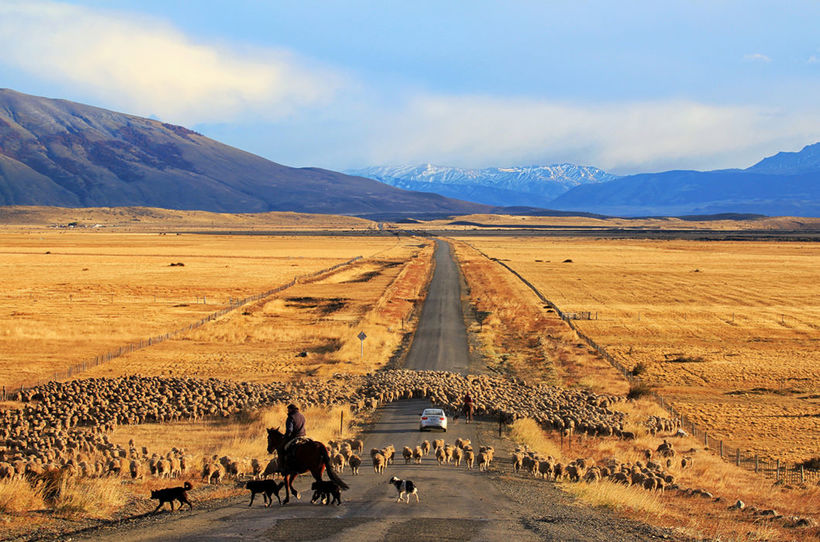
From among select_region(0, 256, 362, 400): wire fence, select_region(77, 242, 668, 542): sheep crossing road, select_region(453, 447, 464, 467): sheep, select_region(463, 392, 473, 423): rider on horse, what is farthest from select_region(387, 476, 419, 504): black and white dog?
select_region(0, 256, 362, 400): wire fence

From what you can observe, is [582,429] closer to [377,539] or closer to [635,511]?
[635,511]

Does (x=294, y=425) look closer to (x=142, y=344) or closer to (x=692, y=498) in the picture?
(x=692, y=498)

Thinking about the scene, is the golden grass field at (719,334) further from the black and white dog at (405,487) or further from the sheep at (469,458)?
the black and white dog at (405,487)

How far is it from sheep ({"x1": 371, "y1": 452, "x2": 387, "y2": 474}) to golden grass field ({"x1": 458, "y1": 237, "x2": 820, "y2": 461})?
51.5 ft

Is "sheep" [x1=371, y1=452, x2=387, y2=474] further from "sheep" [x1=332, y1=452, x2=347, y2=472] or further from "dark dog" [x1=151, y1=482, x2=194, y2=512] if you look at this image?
"dark dog" [x1=151, y1=482, x2=194, y2=512]

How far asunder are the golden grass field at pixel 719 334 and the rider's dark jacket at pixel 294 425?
19.8 m

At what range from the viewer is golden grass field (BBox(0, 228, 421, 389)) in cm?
4428

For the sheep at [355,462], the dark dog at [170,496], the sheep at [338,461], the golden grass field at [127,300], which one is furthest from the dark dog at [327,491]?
the golden grass field at [127,300]

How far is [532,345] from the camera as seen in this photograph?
161 feet

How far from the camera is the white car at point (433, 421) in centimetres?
2602

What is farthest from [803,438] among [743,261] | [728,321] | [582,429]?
[743,261]

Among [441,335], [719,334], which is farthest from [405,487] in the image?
[719,334]

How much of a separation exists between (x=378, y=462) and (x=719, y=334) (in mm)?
41284

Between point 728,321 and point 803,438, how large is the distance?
32672mm
